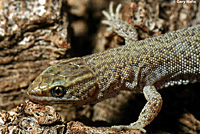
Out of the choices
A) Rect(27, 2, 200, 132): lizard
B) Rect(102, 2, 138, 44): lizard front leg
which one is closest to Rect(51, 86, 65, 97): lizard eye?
Rect(27, 2, 200, 132): lizard

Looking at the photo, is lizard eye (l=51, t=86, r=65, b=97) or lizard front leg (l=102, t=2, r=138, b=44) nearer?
lizard eye (l=51, t=86, r=65, b=97)

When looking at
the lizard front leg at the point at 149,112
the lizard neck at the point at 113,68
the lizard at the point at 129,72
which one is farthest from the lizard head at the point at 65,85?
the lizard front leg at the point at 149,112

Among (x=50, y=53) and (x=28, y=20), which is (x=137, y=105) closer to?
(x=50, y=53)

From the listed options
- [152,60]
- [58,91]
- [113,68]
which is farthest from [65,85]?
[152,60]

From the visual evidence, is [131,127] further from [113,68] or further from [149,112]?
[113,68]

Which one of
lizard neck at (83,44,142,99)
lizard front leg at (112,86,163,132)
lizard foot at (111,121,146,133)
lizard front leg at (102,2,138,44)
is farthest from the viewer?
lizard front leg at (102,2,138,44)

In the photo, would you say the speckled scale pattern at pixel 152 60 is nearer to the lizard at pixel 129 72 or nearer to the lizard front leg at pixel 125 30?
the lizard at pixel 129 72

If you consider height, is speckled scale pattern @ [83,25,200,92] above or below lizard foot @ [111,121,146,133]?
above

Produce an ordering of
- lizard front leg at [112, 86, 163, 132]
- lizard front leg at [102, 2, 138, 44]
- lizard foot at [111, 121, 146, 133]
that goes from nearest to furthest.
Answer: lizard foot at [111, 121, 146, 133] → lizard front leg at [112, 86, 163, 132] → lizard front leg at [102, 2, 138, 44]

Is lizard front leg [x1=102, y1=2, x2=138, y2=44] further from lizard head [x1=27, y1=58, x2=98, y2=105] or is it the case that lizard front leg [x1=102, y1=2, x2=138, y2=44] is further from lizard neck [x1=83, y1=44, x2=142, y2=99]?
lizard head [x1=27, y1=58, x2=98, y2=105]
